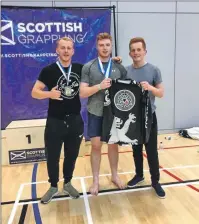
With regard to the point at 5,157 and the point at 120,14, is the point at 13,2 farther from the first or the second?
the point at 5,157

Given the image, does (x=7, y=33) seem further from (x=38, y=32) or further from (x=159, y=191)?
(x=159, y=191)

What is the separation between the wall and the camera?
4.70 meters

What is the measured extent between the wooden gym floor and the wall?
1.67m

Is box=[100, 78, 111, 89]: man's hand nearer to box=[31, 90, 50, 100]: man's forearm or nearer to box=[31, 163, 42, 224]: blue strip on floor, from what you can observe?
box=[31, 90, 50, 100]: man's forearm

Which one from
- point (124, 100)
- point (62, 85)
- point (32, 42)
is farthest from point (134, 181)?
point (32, 42)

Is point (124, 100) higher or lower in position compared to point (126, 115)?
higher

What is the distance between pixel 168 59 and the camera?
497 cm

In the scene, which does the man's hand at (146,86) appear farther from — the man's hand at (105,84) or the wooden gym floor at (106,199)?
the wooden gym floor at (106,199)

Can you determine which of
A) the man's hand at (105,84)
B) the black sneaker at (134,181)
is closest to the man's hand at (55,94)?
the man's hand at (105,84)

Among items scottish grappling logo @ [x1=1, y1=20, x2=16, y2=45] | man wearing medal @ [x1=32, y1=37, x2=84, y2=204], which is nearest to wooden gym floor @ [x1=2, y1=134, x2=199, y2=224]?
man wearing medal @ [x1=32, y1=37, x2=84, y2=204]

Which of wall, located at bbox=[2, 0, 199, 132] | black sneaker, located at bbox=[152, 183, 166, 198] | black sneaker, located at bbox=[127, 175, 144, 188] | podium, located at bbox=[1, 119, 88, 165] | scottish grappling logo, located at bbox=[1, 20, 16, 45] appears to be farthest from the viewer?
→ wall, located at bbox=[2, 0, 199, 132]

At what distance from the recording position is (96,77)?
2.44 metres

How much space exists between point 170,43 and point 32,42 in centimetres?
249

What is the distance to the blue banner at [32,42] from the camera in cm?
420
